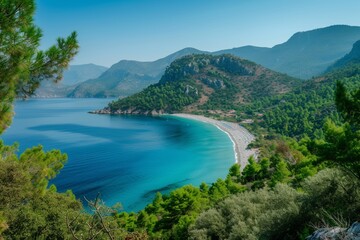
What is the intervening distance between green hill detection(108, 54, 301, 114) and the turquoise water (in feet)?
118

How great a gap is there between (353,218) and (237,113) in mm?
105534

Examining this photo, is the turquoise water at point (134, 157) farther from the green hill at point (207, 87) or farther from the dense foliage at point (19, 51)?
the green hill at point (207, 87)

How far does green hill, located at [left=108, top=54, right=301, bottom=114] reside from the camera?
135750 mm

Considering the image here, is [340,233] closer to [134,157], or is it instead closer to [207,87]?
[134,157]

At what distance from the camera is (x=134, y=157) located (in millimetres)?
60781

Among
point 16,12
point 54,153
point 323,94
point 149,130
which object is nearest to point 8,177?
point 54,153

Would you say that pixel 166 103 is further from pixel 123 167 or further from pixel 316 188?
pixel 316 188

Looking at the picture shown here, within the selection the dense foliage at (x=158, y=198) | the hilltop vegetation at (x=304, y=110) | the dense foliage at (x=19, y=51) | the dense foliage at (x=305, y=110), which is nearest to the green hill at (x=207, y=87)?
the hilltop vegetation at (x=304, y=110)

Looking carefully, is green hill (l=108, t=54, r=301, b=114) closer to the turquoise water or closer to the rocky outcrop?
the turquoise water

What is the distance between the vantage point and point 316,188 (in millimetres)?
11828

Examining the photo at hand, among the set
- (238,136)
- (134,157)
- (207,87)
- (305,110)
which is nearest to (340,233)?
(134,157)

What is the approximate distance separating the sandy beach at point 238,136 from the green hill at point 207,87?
2319 cm

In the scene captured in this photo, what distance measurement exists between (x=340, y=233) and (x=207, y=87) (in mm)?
152709

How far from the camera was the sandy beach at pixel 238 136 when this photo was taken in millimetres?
56569
